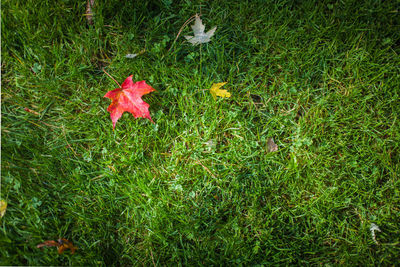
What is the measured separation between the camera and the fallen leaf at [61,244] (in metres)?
1.75

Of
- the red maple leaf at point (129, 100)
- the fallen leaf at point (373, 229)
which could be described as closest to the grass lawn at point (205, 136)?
the fallen leaf at point (373, 229)

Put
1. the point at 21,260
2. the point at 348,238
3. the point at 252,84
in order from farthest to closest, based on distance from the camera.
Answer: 1. the point at 252,84
2. the point at 348,238
3. the point at 21,260

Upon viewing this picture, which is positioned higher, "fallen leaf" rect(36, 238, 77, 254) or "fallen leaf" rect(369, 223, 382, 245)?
"fallen leaf" rect(36, 238, 77, 254)

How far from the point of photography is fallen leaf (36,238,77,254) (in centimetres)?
175

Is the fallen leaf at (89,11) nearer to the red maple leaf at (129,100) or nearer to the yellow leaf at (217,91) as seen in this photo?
the red maple leaf at (129,100)

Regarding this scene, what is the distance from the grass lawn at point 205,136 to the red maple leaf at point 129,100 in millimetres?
135

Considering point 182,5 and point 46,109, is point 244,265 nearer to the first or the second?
point 46,109

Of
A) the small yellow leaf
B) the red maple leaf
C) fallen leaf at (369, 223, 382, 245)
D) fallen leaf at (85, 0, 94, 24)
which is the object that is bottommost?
fallen leaf at (369, 223, 382, 245)

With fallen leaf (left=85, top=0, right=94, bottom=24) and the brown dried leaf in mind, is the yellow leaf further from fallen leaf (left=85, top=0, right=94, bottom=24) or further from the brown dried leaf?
the brown dried leaf

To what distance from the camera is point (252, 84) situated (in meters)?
2.15

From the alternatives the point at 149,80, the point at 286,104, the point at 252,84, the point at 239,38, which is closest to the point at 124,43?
the point at 149,80

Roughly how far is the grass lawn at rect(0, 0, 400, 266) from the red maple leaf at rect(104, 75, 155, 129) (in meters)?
0.14

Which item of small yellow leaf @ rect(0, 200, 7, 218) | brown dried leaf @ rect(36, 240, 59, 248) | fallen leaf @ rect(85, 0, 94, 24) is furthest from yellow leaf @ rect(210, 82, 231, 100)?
small yellow leaf @ rect(0, 200, 7, 218)

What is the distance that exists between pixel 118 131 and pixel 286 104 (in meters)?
1.42
